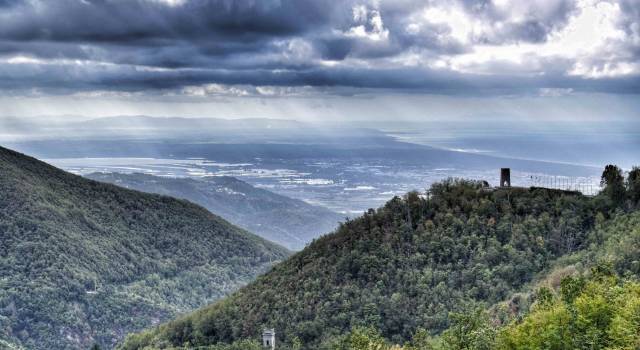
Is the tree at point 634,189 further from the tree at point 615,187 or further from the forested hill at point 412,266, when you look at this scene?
the forested hill at point 412,266

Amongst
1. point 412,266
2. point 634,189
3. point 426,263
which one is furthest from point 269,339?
point 634,189

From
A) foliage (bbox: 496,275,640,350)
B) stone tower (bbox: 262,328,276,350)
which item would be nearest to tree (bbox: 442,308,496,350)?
foliage (bbox: 496,275,640,350)

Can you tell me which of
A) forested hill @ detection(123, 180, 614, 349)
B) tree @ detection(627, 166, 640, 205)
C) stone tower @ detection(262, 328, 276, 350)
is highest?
tree @ detection(627, 166, 640, 205)

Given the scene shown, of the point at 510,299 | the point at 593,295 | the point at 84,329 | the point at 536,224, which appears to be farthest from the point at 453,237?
the point at 84,329

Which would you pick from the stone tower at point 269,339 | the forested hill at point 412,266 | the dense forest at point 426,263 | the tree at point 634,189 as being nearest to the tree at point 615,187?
the dense forest at point 426,263

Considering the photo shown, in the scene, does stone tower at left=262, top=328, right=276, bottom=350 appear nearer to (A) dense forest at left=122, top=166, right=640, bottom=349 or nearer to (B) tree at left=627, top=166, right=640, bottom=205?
(A) dense forest at left=122, top=166, right=640, bottom=349

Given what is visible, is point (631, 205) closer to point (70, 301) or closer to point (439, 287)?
point (439, 287)
